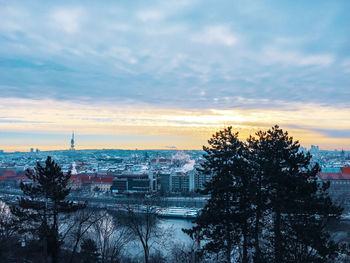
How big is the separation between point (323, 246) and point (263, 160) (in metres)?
1.71

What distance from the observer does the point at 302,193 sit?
5.15 metres

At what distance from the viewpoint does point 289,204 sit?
5.05 metres

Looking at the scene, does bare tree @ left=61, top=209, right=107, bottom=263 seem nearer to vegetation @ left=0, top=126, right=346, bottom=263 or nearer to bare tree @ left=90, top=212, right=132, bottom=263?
bare tree @ left=90, top=212, right=132, bottom=263

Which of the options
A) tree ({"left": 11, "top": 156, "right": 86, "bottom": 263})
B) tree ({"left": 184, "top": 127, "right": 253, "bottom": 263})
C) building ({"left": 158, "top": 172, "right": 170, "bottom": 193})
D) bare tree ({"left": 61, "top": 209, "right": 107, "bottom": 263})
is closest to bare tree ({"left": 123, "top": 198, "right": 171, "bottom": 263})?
bare tree ({"left": 61, "top": 209, "right": 107, "bottom": 263})

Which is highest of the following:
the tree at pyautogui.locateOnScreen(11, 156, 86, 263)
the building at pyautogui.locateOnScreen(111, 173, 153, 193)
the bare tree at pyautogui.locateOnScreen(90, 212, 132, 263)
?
the tree at pyautogui.locateOnScreen(11, 156, 86, 263)

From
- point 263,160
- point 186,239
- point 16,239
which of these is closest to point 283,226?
point 263,160

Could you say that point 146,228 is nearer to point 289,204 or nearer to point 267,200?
point 267,200

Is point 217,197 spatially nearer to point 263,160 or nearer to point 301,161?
point 263,160

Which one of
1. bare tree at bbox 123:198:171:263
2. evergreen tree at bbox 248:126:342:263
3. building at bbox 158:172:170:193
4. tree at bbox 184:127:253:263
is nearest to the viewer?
evergreen tree at bbox 248:126:342:263

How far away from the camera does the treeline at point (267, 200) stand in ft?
15.8

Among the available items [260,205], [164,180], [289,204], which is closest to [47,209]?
[260,205]

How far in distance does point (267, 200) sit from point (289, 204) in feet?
1.97

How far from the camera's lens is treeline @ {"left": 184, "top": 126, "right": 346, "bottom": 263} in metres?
4.81

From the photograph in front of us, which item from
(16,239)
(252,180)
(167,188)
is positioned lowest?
(167,188)
